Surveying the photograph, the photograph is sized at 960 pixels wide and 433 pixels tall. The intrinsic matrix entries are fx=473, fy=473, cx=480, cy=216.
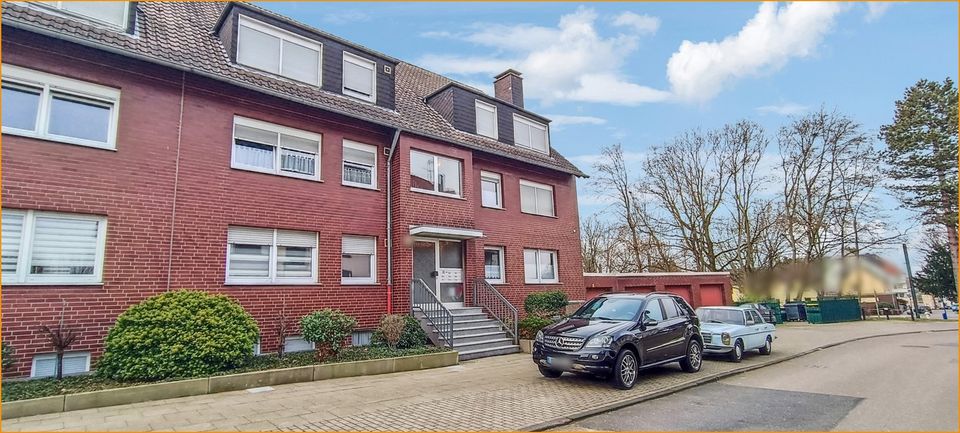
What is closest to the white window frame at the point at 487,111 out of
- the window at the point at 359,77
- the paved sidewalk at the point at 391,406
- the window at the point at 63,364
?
the window at the point at 359,77

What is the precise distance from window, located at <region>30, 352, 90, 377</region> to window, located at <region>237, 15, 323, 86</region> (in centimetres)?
697

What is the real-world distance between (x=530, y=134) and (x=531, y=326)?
846cm

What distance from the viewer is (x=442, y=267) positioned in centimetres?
1414

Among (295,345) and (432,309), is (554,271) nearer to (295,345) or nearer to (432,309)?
(432,309)

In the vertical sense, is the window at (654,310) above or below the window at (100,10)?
below

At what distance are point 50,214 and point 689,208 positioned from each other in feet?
108

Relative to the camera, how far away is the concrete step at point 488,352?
11430mm

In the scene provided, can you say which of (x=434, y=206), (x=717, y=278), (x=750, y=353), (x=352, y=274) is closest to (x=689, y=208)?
(x=717, y=278)

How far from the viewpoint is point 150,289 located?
29.6ft

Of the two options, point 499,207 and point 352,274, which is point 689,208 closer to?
point 499,207

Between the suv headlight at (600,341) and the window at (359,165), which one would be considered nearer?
the suv headlight at (600,341)

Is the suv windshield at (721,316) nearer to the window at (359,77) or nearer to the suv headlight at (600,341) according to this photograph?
the suv headlight at (600,341)

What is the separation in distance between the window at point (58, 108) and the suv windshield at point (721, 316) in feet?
47.7

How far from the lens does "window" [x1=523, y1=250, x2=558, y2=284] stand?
17.0 metres
